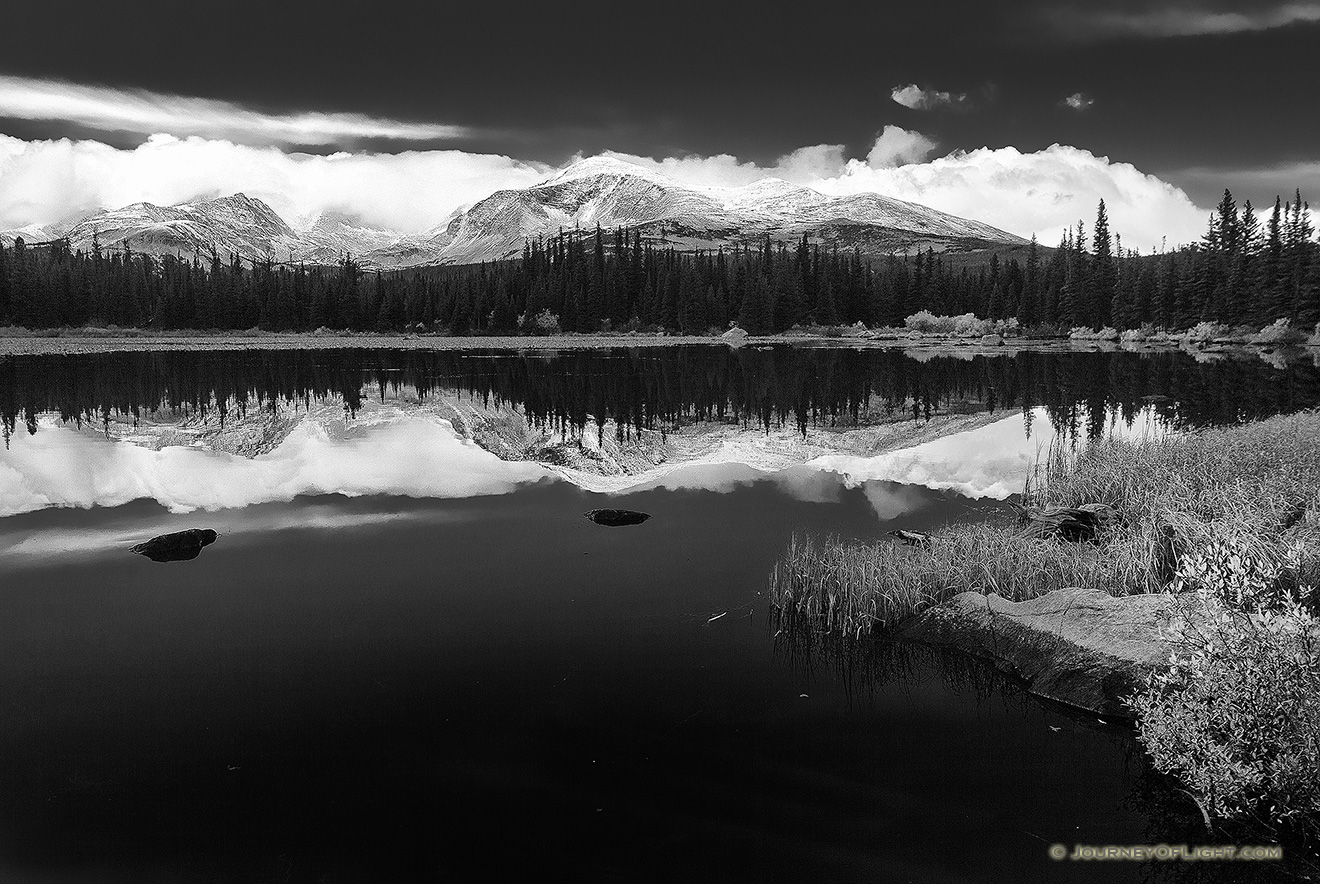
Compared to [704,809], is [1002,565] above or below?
above

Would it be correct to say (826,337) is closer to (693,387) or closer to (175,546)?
(693,387)

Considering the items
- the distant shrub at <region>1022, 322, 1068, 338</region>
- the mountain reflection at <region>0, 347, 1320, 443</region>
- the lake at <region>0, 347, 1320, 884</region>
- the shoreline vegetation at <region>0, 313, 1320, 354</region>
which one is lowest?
the lake at <region>0, 347, 1320, 884</region>

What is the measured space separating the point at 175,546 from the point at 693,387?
32800mm

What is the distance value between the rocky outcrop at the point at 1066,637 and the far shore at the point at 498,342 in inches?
2779

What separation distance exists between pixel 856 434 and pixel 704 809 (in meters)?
23.1

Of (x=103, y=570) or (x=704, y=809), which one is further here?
(x=103, y=570)

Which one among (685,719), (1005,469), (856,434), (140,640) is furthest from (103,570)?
(856,434)

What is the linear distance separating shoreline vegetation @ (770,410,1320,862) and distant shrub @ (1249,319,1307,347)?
7465 cm

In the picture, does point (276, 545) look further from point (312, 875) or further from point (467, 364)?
point (467, 364)

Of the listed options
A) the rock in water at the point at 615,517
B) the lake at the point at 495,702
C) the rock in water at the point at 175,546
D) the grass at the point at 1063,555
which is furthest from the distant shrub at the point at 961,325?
the rock in water at the point at 175,546

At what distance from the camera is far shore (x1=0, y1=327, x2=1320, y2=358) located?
281ft

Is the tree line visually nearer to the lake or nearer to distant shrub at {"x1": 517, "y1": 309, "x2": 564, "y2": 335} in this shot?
distant shrub at {"x1": 517, "y1": 309, "x2": 564, "y2": 335}

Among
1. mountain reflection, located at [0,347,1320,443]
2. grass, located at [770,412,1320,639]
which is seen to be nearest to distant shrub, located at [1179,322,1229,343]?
mountain reflection, located at [0,347,1320,443]

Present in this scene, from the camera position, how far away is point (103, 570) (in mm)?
13250
